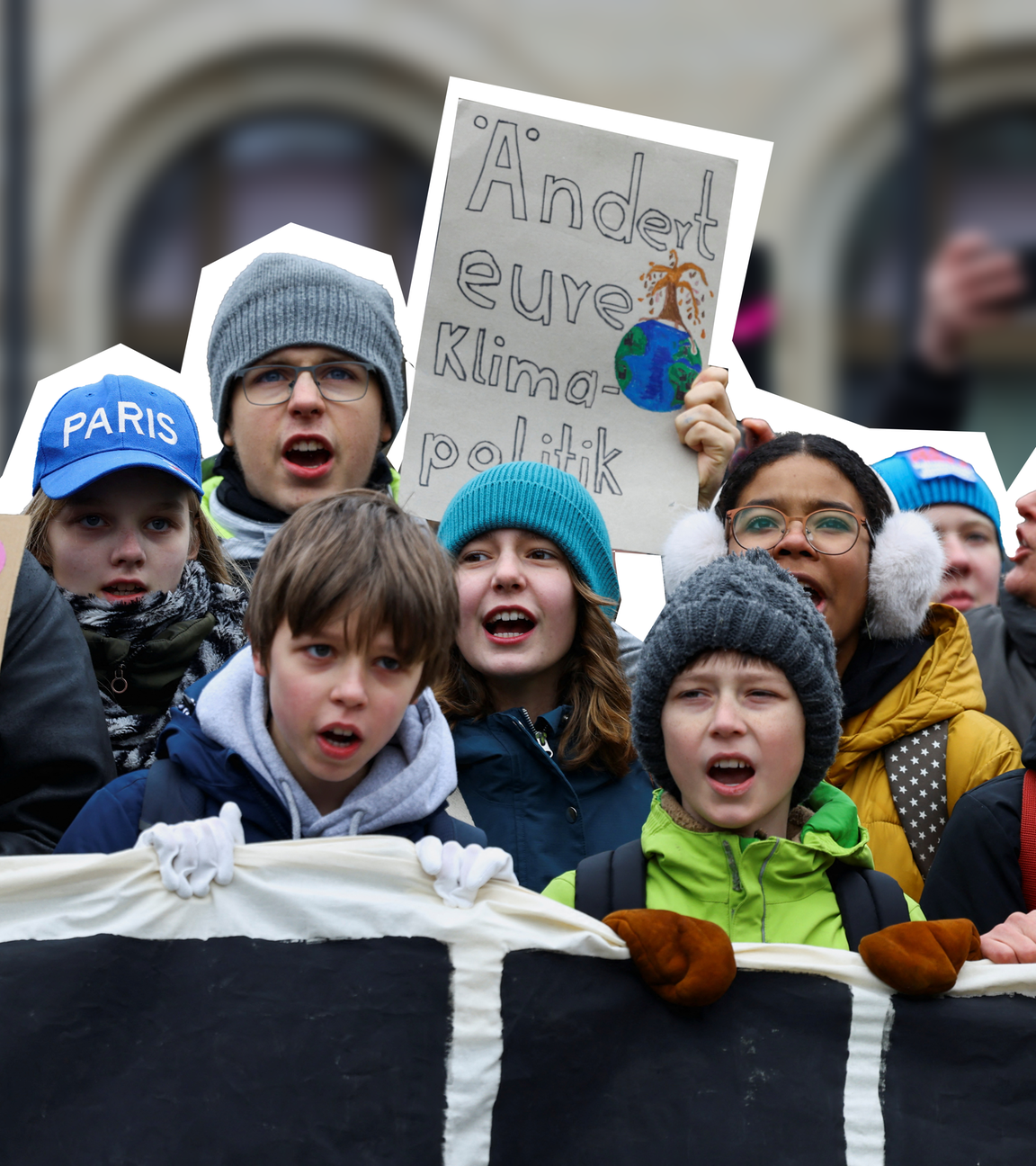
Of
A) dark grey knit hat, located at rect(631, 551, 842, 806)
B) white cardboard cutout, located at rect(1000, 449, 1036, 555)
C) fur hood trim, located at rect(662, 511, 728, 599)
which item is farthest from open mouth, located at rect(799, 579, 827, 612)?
white cardboard cutout, located at rect(1000, 449, 1036, 555)

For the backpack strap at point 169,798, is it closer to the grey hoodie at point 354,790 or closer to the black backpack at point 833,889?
the grey hoodie at point 354,790

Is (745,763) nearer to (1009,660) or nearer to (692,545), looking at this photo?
(692,545)

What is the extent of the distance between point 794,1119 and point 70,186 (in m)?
14.8

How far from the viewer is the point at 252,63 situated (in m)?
16.0

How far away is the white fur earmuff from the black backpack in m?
0.68

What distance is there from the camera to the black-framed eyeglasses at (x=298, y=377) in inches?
129

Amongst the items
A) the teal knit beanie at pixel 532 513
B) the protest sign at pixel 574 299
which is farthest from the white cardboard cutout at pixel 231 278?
the teal knit beanie at pixel 532 513

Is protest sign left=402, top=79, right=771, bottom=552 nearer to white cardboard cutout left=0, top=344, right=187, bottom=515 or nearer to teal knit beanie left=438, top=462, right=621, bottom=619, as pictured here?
teal knit beanie left=438, top=462, right=621, bottom=619

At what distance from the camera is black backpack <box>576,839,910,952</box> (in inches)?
92.0

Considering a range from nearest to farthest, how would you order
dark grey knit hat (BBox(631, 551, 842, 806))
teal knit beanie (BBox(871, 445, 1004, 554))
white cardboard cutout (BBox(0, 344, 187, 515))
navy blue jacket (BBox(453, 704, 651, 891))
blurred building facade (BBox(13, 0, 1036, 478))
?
dark grey knit hat (BBox(631, 551, 842, 806)) < navy blue jacket (BBox(453, 704, 651, 891)) < teal knit beanie (BBox(871, 445, 1004, 554)) < white cardboard cutout (BBox(0, 344, 187, 515)) < blurred building facade (BBox(13, 0, 1036, 478))

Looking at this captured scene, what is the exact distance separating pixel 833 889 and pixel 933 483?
1699 mm

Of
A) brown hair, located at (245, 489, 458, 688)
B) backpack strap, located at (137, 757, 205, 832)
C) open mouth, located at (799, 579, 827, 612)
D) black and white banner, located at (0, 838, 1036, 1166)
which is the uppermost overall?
open mouth, located at (799, 579, 827, 612)

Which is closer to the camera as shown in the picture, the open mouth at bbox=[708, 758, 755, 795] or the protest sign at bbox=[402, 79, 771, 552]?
the open mouth at bbox=[708, 758, 755, 795]

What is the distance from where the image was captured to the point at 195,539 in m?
3.02
